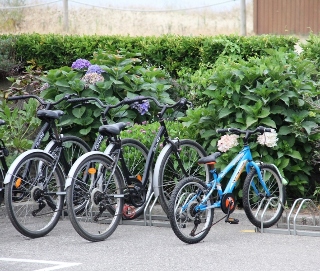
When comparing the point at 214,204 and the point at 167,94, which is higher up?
the point at 167,94

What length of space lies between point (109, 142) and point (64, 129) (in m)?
2.15

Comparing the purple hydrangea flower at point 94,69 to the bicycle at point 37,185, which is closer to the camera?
the bicycle at point 37,185

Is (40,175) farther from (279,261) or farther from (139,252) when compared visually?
(279,261)

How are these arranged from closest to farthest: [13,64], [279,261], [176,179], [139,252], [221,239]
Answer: [279,261]
[139,252]
[221,239]
[176,179]
[13,64]

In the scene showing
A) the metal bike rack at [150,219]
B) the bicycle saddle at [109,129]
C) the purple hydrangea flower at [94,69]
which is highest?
the purple hydrangea flower at [94,69]

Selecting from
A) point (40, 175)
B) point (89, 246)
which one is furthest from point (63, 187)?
point (89, 246)

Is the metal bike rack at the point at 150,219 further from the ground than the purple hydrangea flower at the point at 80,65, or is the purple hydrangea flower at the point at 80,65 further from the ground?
the purple hydrangea flower at the point at 80,65

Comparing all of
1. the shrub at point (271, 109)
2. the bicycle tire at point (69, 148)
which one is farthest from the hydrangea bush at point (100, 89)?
the shrub at point (271, 109)

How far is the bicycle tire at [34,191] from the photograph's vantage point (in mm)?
8688

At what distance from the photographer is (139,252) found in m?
8.03

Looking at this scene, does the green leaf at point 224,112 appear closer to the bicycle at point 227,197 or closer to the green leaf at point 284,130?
the green leaf at point 284,130

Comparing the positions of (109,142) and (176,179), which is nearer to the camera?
(109,142)

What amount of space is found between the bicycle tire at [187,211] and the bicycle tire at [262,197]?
497 millimetres

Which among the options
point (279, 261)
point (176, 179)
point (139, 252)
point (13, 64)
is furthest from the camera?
point (13, 64)
